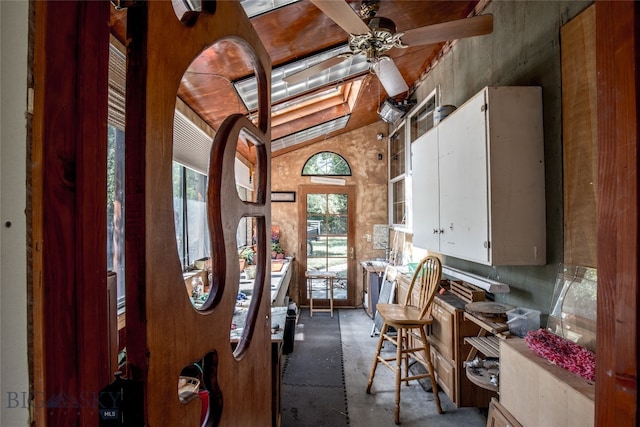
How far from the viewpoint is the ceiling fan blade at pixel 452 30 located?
182cm

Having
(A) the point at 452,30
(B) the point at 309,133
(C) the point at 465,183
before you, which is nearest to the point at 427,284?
(C) the point at 465,183

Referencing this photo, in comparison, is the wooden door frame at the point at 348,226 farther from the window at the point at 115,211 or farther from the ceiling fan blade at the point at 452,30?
the window at the point at 115,211

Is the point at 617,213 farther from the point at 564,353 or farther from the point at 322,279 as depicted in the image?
the point at 322,279

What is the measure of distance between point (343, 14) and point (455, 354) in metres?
2.37

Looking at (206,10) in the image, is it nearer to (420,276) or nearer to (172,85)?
(172,85)

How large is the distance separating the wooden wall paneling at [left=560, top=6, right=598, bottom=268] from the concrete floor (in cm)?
153

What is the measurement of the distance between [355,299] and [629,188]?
517cm

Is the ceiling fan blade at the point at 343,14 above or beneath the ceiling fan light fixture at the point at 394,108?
beneath

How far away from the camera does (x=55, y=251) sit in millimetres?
443

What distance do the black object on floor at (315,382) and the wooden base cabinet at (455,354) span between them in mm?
837

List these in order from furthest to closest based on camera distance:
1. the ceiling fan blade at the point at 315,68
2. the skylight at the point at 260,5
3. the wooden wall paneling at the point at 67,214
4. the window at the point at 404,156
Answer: the window at the point at 404,156
the ceiling fan blade at the point at 315,68
the skylight at the point at 260,5
the wooden wall paneling at the point at 67,214

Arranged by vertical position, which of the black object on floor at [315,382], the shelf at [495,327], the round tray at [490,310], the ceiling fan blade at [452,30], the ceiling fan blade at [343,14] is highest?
the ceiling fan blade at [452,30]

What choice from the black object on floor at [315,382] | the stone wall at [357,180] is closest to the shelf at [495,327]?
the black object on floor at [315,382]

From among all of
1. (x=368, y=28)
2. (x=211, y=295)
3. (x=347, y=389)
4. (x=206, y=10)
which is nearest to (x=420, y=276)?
(x=347, y=389)
